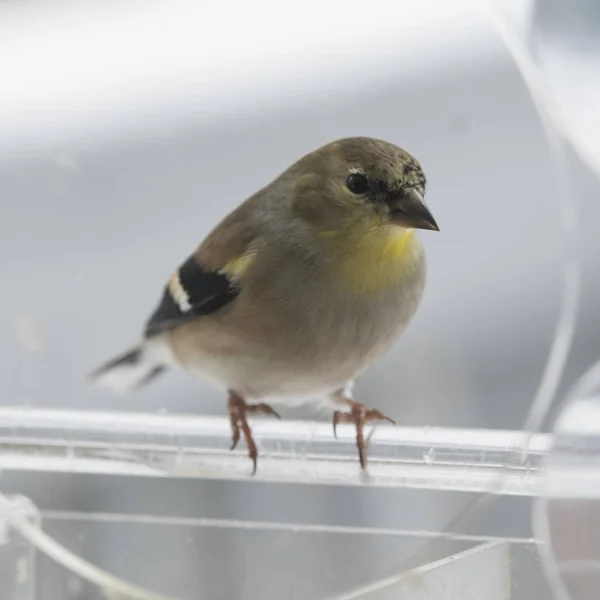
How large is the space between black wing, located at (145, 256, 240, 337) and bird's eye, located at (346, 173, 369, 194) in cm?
20

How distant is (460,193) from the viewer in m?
1.55

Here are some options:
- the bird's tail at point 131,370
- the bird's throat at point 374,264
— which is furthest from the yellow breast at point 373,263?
the bird's tail at point 131,370

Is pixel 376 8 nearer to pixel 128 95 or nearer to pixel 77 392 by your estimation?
pixel 128 95

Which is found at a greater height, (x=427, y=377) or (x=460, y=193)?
(x=460, y=193)

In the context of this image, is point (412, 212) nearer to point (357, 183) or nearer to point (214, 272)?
point (357, 183)

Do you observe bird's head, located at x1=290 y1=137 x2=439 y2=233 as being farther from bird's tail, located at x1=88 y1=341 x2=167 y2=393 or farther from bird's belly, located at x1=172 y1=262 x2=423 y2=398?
bird's tail, located at x1=88 y1=341 x2=167 y2=393

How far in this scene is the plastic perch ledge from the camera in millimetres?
1060

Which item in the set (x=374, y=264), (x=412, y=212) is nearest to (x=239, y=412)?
(x=374, y=264)

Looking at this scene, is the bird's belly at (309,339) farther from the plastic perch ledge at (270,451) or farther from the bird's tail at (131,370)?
the bird's tail at (131,370)

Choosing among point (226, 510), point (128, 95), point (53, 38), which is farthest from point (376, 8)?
point (226, 510)

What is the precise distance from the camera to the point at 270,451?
1.19 m

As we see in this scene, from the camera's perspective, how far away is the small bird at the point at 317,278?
1.00 meters

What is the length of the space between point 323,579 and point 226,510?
187 mm

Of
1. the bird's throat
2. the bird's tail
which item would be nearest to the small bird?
the bird's throat
